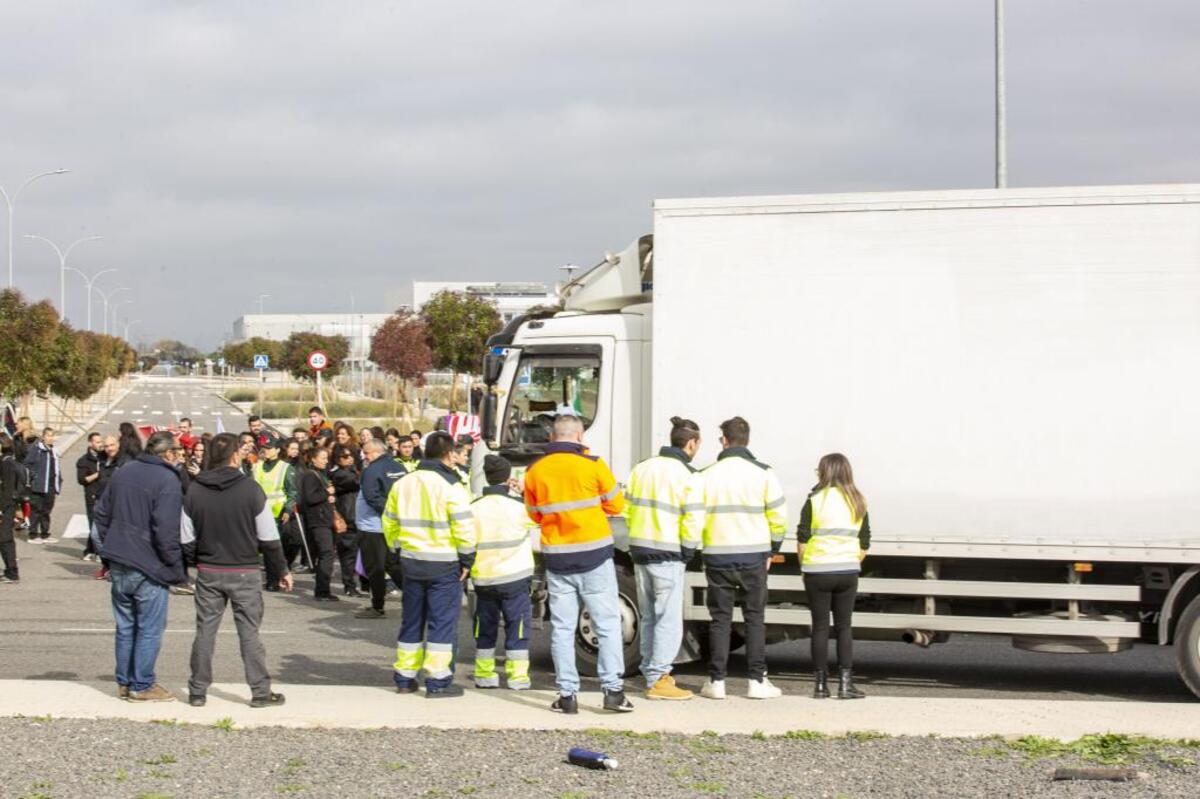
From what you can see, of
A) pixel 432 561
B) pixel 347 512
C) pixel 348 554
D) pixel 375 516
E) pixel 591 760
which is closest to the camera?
pixel 591 760

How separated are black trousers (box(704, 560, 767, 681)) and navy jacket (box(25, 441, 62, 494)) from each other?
14.0 meters

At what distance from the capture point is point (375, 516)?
1440cm

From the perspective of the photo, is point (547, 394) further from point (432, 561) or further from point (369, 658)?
point (369, 658)

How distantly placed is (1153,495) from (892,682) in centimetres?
265

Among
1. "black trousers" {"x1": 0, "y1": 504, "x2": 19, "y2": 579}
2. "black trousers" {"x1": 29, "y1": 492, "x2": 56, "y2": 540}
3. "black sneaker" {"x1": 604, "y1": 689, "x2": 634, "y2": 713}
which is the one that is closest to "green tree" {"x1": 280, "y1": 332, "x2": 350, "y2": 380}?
"black trousers" {"x1": 29, "y1": 492, "x2": 56, "y2": 540}

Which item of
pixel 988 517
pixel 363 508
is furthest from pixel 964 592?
pixel 363 508

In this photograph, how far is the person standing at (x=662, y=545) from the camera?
975 cm

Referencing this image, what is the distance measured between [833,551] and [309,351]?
59.2 metres

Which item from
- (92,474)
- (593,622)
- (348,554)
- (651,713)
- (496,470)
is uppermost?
(496,470)

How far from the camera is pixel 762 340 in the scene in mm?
10438

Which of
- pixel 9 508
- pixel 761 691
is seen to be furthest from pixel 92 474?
pixel 761 691

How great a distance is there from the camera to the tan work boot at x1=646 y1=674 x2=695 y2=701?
991cm

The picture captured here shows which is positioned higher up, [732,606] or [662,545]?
[662,545]

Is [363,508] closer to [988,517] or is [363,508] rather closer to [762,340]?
[762,340]
